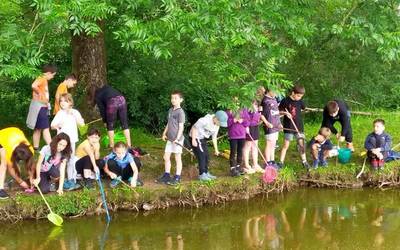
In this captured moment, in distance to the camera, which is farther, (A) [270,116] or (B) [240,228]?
(A) [270,116]

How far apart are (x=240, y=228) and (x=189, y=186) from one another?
1.12 metres

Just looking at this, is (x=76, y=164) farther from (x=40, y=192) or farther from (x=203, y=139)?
(x=203, y=139)

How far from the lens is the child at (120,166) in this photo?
27.6 ft

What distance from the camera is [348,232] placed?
770cm

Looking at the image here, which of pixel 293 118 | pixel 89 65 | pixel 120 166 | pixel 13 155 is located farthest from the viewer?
pixel 89 65

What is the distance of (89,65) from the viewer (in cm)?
1042

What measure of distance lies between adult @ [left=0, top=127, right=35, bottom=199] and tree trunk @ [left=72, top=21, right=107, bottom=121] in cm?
236

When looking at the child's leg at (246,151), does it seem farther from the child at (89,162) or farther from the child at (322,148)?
the child at (89,162)

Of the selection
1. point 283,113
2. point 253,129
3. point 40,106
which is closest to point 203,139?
point 253,129

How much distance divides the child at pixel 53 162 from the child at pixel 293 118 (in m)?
3.50

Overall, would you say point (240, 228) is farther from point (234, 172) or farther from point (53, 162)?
point (53, 162)

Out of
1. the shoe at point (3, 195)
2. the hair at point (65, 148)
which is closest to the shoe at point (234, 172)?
the hair at point (65, 148)

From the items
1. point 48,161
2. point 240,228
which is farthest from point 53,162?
point 240,228

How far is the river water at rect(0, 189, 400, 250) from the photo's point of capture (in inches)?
285
